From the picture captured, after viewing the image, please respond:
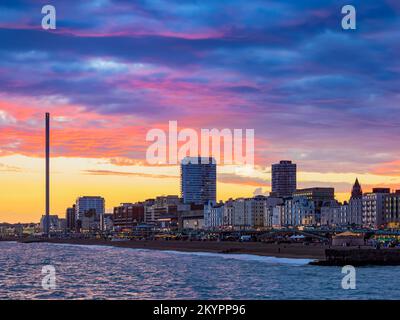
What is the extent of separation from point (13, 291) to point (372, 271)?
4401 cm

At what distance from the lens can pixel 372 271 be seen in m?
87.1

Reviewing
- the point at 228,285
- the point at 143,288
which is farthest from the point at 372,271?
the point at 143,288

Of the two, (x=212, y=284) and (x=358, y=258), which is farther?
(x=358, y=258)

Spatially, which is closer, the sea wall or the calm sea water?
the calm sea water

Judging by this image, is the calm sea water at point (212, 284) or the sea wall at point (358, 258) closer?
the calm sea water at point (212, 284)

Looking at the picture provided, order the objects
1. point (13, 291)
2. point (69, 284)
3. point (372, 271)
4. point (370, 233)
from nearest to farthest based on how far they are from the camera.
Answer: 1. point (13, 291)
2. point (69, 284)
3. point (372, 271)
4. point (370, 233)

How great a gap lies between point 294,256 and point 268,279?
4752 cm

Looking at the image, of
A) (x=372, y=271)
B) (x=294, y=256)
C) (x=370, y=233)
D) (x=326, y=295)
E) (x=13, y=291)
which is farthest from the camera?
(x=370, y=233)

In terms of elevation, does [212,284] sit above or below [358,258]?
below

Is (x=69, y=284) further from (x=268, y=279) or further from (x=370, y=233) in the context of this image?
(x=370, y=233)
